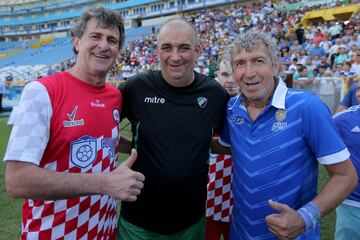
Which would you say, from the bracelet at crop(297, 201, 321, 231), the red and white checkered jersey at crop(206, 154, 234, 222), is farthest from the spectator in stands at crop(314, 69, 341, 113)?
the bracelet at crop(297, 201, 321, 231)

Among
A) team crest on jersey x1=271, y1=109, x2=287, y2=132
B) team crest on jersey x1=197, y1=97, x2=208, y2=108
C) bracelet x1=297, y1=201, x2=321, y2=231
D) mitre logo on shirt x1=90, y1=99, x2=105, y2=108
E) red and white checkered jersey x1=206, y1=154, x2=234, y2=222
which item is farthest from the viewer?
red and white checkered jersey x1=206, y1=154, x2=234, y2=222

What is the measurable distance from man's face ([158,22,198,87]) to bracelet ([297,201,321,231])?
1.25 meters

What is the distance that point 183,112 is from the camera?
2443 mm

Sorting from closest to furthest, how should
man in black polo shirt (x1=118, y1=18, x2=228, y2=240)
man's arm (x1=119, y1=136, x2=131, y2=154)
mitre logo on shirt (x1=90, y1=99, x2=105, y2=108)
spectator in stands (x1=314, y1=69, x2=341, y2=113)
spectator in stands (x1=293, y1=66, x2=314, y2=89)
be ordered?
mitre logo on shirt (x1=90, y1=99, x2=105, y2=108), man in black polo shirt (x1=118, y1=18, x2=228, y2=240), man's arm (x1=119, y1=136, x2=131, y2=154), spectator in stands (x1=314, y1=69, x2=341, y2=113), spectator in stands (x1=293, y1=66, x2=314, y2=89)

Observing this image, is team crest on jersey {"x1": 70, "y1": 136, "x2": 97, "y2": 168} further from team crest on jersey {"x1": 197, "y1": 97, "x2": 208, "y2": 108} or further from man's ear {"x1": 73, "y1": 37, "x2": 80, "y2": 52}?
team crest on jersey {"x1": 197, "y1": 97, "x2": 208, "y2": 108}

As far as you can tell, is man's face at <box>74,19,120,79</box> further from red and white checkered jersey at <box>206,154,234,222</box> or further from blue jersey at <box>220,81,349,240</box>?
red and white checkered jersey at <box>206,154,234,222</box>

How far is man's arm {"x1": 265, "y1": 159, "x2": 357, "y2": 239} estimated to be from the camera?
68.2 inches

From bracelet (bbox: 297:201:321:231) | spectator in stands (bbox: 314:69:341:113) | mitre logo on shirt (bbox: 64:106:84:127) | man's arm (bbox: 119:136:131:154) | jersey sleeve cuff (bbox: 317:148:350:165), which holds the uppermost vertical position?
mitre logo on shirt (bbox: 64:106:84:127)

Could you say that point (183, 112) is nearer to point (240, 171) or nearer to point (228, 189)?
point (240, 171)

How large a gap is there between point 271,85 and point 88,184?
4.18ft

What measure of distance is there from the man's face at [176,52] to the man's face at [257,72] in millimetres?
490

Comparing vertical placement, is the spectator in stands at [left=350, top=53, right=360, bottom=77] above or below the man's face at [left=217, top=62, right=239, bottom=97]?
below

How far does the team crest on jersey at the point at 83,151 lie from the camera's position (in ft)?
6.69

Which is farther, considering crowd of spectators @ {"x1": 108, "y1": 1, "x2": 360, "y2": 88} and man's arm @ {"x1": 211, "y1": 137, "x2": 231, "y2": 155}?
crowd of spectators @ {"x1": 108, "y1": 1, "x2": 360, "y2": 88}
